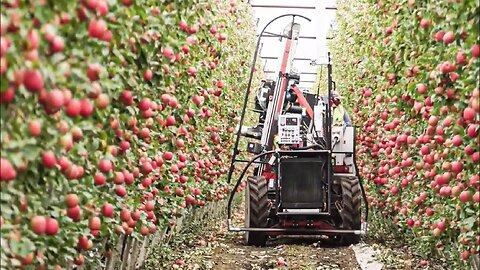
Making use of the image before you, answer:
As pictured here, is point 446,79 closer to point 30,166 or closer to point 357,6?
point 30,166

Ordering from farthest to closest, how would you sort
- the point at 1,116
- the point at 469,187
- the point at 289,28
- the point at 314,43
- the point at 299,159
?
1. the point at 314,43
2. the point at 289,28
3. the point at 299,159
4. the point at 469,187
5. the point at 1,116

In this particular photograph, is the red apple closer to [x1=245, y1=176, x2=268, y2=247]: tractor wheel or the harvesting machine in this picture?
the harvesting machine

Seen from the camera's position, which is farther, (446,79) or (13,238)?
(446,79)

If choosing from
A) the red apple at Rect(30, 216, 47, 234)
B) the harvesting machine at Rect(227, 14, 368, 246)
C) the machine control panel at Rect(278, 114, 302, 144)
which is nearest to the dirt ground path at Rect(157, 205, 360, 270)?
the harvesting machine at Rect(227, 14, 368, 246)

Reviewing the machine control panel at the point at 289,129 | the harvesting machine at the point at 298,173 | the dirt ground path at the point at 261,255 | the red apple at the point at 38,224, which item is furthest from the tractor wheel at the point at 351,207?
the red apple at the point at 38,224

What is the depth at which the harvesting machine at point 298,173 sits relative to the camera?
7.08 m

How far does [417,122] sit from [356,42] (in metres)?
3.78

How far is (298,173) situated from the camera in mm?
7078

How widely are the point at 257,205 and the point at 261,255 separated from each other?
51 cm

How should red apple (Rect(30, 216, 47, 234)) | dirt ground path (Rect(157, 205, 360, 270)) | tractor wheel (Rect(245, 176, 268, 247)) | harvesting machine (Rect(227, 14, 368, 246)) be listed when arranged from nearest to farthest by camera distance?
red apple (Rect(30, 216, 47, 234)), dirt ground path (Rect(157, 205, 360, 270)), harvesting machine (Rect(227, 14, 368, 246)), tractor wheel (Rect(245, 176, 268, 247))

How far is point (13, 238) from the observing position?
7.59ft

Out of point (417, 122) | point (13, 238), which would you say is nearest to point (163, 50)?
point (13, 238)

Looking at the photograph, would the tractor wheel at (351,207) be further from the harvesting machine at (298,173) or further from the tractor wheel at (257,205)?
the tractor wheel at (257,205)

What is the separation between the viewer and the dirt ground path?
6.32 metres
